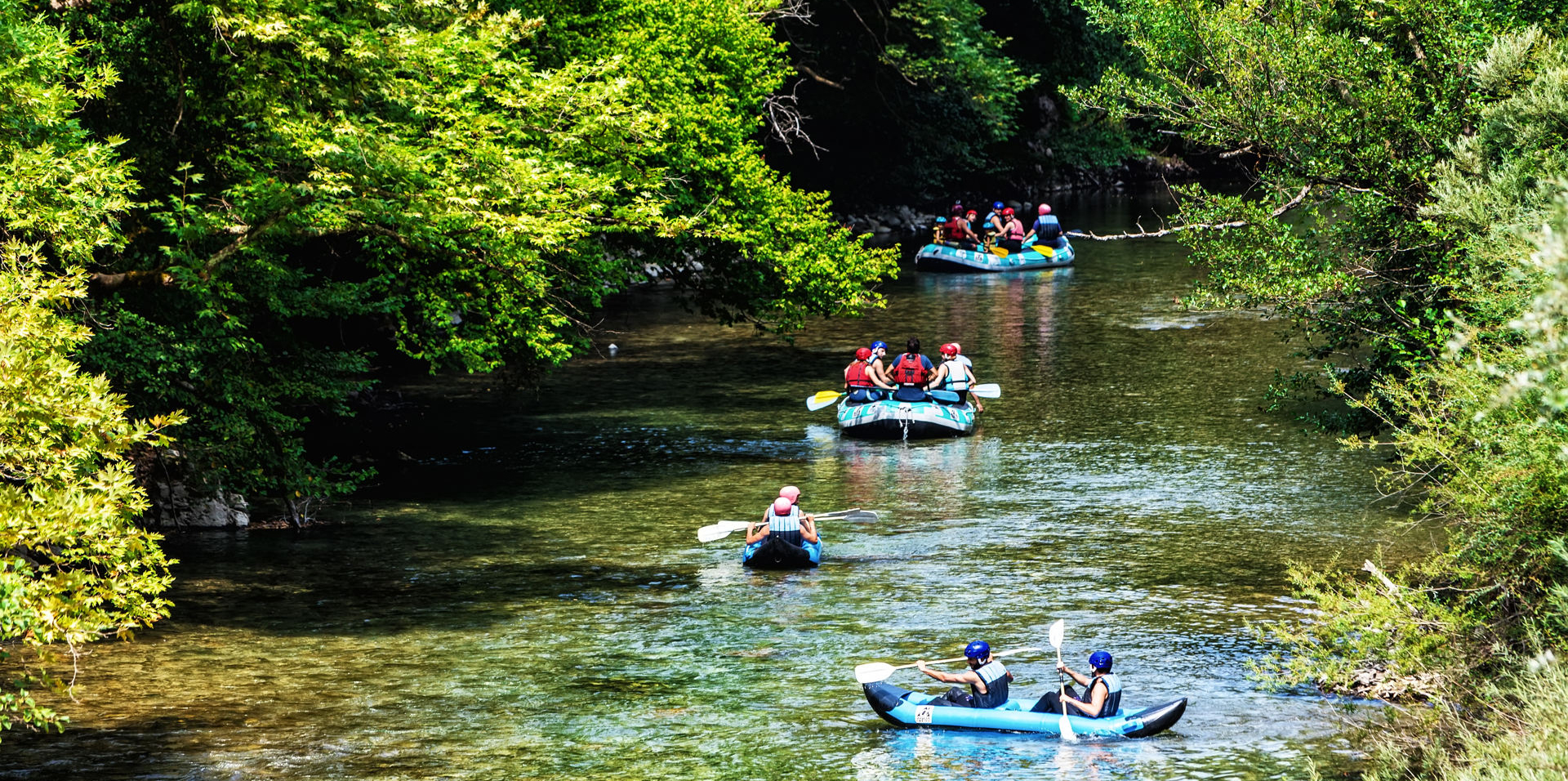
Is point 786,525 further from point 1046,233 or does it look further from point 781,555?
point 1046,233

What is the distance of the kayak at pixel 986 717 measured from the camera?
13.2 m

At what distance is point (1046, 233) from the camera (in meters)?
45.9

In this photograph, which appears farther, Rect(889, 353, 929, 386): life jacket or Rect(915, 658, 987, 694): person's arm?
Rect(889, 353, 929, 386): life jacket

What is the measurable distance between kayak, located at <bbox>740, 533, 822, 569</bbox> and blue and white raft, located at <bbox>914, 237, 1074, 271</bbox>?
28.3 meters

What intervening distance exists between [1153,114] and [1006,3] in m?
38.0

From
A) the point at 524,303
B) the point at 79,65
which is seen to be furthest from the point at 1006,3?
the point at 79,65

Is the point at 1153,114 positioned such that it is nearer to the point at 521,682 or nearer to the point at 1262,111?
the point at 1262,111

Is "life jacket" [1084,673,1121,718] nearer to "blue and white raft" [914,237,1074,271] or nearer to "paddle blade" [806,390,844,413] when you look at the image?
"paddle blade" [806,390,844,413]

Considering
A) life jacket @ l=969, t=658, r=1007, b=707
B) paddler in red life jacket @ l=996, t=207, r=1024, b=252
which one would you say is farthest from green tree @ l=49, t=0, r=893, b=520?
paddler in red life jacket @ l=996, t=207, r=1024, b=252

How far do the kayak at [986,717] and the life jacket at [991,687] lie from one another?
0.06 meters

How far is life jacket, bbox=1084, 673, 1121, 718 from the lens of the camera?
13.2 meters

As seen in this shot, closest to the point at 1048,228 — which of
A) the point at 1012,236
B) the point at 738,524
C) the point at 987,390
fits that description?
the point at 1012,236

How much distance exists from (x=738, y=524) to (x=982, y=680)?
6.38 m

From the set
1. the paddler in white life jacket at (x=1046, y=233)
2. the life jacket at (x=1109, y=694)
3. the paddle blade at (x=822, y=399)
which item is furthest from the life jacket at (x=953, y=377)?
the paddler in white life jacket at (x=1046, y=233)
